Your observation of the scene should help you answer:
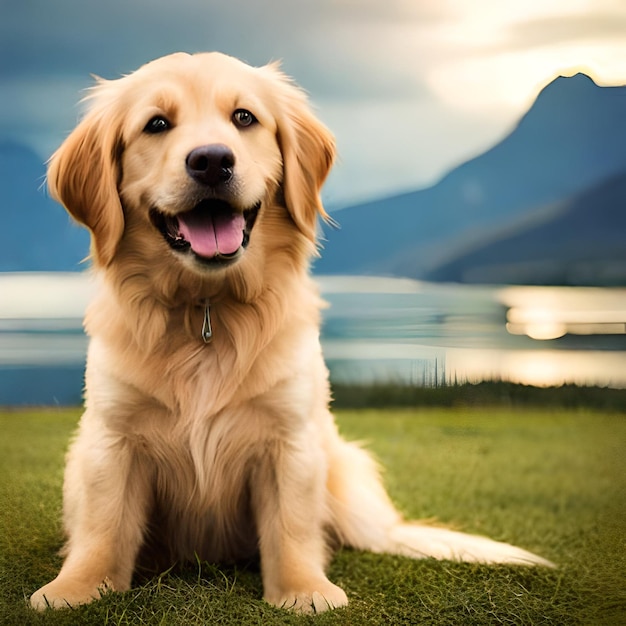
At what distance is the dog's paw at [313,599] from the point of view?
177cm

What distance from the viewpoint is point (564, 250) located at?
236cm

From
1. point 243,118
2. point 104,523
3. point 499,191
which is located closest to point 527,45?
point 499,191

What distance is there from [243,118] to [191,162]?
21 cm

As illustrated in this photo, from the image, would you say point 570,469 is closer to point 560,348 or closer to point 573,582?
point 560,348

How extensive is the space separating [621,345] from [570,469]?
0.59 meters

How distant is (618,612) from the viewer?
1.94 metres

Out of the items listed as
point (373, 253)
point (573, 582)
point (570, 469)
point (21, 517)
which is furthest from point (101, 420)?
point (570, 469)

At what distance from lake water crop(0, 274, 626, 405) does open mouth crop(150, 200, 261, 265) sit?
0.36 meters

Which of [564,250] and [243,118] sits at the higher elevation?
[243,118]

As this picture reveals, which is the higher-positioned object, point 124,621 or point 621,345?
point 621,345

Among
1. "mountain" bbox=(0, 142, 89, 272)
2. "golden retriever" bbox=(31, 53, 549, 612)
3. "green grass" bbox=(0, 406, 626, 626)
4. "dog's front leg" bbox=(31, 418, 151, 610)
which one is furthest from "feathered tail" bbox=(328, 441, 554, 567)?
"mountain" bbox=(0, 142, 89, 272)

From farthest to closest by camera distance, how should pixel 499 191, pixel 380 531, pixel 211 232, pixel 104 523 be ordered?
pixel 499 191, pixel 380 531, pixel 104 523, pixel 211 232

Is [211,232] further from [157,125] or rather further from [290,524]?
[290,524]

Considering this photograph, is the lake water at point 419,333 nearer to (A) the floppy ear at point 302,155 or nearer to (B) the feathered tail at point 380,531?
(B) the feathered tail at point 380,531
